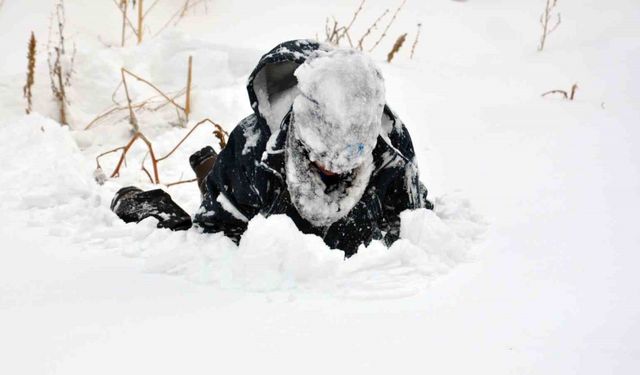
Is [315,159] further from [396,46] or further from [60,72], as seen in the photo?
[396,46]

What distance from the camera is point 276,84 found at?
62.6 inches

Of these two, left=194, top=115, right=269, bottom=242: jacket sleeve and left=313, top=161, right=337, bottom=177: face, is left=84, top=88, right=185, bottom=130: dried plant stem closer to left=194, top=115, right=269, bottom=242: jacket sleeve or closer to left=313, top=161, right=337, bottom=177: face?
left=194, top=115, right=269, bottom=242: jacket sleeve

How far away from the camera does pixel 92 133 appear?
302cm

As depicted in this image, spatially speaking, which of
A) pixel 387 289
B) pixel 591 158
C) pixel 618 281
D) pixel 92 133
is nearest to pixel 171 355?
pixel 387 289

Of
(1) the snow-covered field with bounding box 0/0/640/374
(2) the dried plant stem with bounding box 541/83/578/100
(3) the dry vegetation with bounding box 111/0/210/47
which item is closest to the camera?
(1) the snow-covered field with bounding box 0/0/640/374

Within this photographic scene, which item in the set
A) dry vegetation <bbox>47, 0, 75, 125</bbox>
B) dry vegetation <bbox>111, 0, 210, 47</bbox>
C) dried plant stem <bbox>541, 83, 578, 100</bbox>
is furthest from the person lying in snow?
dry vegetation <bbox>111, 0, 210, 47</bbox>

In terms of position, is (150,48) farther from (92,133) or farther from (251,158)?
(251,158)

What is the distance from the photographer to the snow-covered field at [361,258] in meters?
1.04

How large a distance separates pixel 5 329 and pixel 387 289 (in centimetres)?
75

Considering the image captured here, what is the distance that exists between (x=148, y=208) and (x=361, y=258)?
2.75ft

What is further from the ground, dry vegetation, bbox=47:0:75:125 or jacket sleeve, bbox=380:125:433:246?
dry vegetation, bbox=47:0:75:125

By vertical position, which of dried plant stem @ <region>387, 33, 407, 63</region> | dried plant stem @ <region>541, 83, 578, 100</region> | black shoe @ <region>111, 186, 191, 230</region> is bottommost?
black shoe @ <region>111, 186, 191, 230</region>

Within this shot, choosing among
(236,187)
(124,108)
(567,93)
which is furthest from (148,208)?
(567,93)

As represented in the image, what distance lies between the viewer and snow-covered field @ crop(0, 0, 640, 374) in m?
1.04
